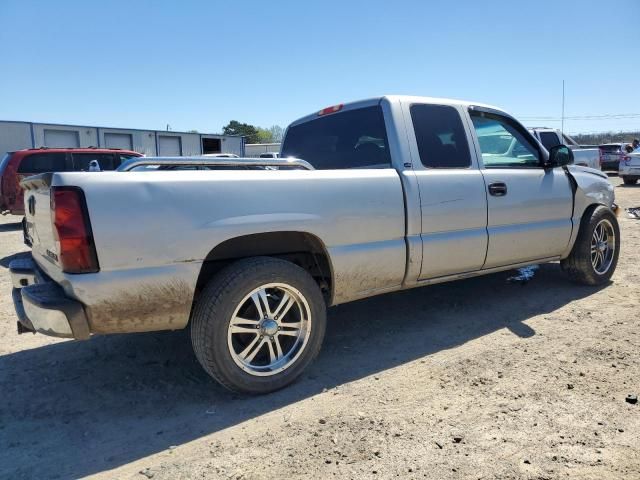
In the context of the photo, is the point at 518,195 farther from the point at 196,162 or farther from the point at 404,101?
the point at 196,162

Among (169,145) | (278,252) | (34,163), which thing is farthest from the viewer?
(169,145)

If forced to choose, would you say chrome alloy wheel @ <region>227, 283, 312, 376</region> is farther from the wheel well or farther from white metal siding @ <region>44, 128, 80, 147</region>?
white metal siding @ <region>44, 128, 80, 147</region>

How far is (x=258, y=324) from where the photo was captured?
294cm

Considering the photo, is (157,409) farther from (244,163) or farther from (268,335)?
(244,163)

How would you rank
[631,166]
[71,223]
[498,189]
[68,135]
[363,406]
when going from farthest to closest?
1. [68,135]
2. [631,166]
3. [498,189]
4. [363,406]
5. [71,223]

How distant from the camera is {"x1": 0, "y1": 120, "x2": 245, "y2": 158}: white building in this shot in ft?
83.9

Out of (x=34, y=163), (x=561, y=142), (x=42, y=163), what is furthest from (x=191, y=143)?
(x=561, y=142)

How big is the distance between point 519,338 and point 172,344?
278 cm

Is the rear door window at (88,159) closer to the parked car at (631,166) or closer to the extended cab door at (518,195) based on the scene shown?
the extended cab door at (518,195)

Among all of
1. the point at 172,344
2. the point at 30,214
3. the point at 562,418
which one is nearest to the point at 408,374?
the point at 562,418

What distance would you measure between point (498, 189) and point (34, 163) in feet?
37.9

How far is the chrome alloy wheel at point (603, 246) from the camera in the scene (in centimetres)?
509

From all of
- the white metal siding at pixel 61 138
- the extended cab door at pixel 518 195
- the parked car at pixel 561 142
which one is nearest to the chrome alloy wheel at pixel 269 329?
the extended cab door at pixel 518 195

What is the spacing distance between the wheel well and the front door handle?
169cm
